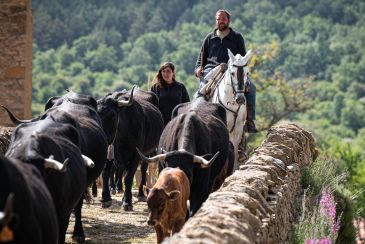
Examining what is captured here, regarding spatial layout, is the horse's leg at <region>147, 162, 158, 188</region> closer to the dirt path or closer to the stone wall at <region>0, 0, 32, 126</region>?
the dirt path

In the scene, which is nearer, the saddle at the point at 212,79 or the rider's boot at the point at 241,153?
the rider's boot at the point at 241,153

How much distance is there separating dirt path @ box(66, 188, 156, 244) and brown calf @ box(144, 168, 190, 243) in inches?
79.0

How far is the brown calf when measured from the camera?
33.5 feet

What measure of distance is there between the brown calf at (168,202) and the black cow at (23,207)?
218 centimetres

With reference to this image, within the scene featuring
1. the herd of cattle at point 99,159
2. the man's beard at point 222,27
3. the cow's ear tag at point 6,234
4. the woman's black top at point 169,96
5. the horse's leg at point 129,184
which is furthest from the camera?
the woman's black top at point 169,96

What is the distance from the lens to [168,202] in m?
10.4

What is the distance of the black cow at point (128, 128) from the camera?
16125 millimetres

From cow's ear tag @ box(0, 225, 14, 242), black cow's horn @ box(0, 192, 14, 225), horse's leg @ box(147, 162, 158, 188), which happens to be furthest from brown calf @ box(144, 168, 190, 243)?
horse's leg @ box(147, 162, 158, 188)

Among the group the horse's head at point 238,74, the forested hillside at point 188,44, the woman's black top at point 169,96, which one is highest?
the horse's head at point 238,74

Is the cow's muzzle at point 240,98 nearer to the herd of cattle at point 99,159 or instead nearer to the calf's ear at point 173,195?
the herd of cattle at point 99,159

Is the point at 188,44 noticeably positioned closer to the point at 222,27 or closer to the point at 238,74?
the point at 222,27

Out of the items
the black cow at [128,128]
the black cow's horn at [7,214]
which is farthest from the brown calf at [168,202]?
the black cow at [128,128]

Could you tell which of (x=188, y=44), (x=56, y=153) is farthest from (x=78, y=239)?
(x=188, y=44)

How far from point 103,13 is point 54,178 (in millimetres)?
158383
